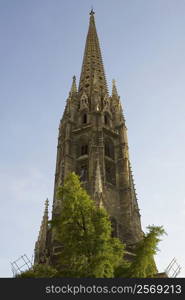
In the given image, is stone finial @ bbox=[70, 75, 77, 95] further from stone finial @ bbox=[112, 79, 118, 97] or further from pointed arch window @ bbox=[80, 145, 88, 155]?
pointed arch window @ bbox=[80, 145, 88, 155]

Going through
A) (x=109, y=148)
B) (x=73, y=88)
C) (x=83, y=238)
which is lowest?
(x=83, y=238)

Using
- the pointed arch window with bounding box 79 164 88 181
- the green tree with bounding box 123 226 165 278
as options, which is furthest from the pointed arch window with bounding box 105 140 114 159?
the green tree with bounding box 123 226 165 278

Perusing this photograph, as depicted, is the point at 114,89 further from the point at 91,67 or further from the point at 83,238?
the point at 83,238

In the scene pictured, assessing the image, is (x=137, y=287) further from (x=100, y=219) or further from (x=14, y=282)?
(x=100, y=219)

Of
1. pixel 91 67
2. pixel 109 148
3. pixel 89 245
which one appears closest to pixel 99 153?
pixel 109 148

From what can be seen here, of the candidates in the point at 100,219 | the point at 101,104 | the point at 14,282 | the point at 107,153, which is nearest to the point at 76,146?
the point at 107,153

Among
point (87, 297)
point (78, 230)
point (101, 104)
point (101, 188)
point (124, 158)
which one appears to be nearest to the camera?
point (87, 297)

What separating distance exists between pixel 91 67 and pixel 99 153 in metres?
19.1

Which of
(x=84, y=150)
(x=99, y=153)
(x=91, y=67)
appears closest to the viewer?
(x=99, y=153)

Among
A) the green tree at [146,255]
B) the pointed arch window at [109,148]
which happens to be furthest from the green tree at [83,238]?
the pointed arch window at [109,148]

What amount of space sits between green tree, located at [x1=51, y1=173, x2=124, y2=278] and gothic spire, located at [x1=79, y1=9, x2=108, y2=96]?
28874 mm

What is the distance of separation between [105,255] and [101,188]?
15282mm

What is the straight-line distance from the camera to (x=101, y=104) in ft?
147

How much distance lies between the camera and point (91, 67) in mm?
51938
